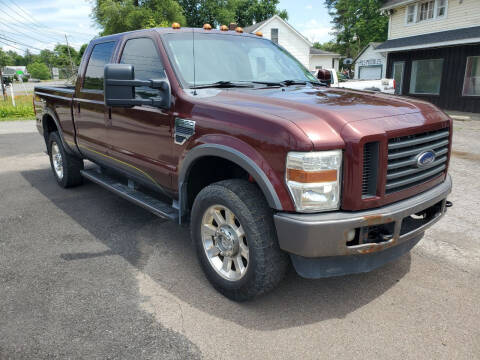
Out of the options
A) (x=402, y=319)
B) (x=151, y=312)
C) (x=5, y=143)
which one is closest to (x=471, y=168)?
(x=402, y=319)

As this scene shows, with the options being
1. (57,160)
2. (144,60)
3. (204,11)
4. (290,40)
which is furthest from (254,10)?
(144,60)

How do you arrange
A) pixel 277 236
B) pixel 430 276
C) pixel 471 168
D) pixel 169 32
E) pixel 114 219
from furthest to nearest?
1. pixel 471 168
2. pixel 114 219
3. pixel 169 32
4. pixel 430 276
5. pixel 277 236

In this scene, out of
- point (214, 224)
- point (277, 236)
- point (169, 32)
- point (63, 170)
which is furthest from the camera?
point (63, 170)

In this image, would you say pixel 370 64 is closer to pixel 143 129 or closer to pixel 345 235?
pixel 143 129

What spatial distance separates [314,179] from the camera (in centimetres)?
238

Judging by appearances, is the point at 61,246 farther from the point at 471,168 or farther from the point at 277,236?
the point at 471,168

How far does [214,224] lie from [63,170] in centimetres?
371

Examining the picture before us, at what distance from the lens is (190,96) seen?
321 cm

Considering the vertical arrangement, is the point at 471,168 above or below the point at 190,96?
below

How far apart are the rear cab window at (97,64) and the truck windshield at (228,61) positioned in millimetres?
1172

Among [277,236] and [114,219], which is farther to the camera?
[114,219]

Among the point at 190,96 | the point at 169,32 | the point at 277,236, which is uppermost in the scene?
the point at 169,32

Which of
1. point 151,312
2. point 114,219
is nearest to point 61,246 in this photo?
point 114,219

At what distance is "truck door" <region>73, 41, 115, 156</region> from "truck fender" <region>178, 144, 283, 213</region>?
1.63 metres
